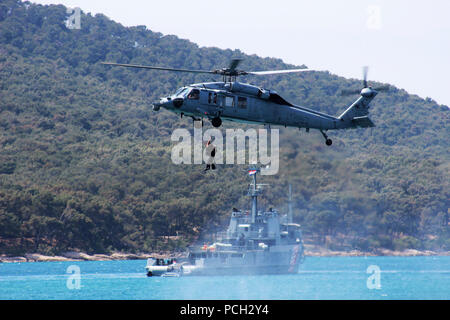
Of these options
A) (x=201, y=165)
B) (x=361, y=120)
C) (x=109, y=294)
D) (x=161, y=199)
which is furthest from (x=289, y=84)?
(x=361, y=120)

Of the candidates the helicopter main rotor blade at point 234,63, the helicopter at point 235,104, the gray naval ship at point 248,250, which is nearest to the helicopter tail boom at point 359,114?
the helicopter at point 235,104

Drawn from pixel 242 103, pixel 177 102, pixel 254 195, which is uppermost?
pixel 242 103

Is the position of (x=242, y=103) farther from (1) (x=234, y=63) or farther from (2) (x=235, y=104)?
(1) (x=234, y=63)

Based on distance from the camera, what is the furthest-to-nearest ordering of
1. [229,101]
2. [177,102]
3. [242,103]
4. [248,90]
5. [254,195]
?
1. [254,195]
2. [248,90]
3. [242,103]
4. [229,101]
5. [177,102]

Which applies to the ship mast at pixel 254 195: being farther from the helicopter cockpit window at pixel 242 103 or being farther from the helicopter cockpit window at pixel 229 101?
the helicopter cockpit window at pixel 229 101

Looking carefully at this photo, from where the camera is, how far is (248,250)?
8169 centimetres

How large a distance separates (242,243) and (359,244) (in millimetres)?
21498

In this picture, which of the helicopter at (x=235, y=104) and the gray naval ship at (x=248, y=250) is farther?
the gray naval ship at (x=248, y=250)

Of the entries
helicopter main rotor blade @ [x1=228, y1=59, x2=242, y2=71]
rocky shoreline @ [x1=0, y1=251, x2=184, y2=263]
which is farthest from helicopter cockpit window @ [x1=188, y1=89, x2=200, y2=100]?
rocky shoreline @ [x1=0, y1=251, x2=184, y2=263]

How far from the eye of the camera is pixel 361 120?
1474 inches

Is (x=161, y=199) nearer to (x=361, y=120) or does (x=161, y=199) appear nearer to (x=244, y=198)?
(x=244, y=198)

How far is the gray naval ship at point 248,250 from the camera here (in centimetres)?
8094

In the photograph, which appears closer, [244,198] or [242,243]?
[242,243]

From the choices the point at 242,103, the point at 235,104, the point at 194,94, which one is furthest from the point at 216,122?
the point at 242,103
